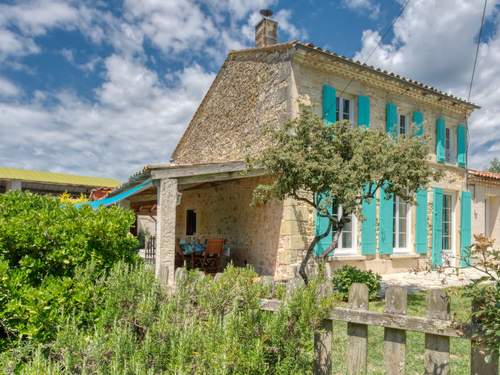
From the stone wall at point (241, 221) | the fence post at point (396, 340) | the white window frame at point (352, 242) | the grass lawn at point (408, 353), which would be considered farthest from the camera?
the white window frame at point (352, 242)

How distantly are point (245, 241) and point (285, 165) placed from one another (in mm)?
5476

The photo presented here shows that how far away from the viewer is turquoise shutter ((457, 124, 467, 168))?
15031 mm

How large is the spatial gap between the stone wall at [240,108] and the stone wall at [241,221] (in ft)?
3.84

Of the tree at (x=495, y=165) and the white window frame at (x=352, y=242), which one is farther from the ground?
the tree at (x=495, y=165)

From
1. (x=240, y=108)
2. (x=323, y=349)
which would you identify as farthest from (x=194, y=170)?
(x=323, y=349)

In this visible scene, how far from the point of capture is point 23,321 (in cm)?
293

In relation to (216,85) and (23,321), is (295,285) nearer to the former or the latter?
(23,321)

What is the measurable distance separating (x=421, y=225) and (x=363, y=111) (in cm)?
478

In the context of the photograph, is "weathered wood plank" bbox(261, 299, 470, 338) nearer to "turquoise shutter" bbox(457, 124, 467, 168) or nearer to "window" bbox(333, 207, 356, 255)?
"window" bbox(333, 207, 356, 255)

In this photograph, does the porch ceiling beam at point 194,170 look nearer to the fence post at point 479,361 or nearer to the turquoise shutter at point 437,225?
the fence post at point 479,361

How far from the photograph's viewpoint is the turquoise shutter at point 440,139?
14.1 m

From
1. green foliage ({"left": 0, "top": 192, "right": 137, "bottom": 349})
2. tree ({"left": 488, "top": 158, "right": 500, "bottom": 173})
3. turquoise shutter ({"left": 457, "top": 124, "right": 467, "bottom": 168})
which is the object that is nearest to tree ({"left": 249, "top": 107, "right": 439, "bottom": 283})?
green foliage ({"left": 0, "top": 192, "right": 137, "bottom": 349})

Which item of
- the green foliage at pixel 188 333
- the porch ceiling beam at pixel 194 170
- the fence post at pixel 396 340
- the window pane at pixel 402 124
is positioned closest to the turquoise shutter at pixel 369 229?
the window pane at pixel 402 124

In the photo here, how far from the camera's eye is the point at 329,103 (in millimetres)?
11211
